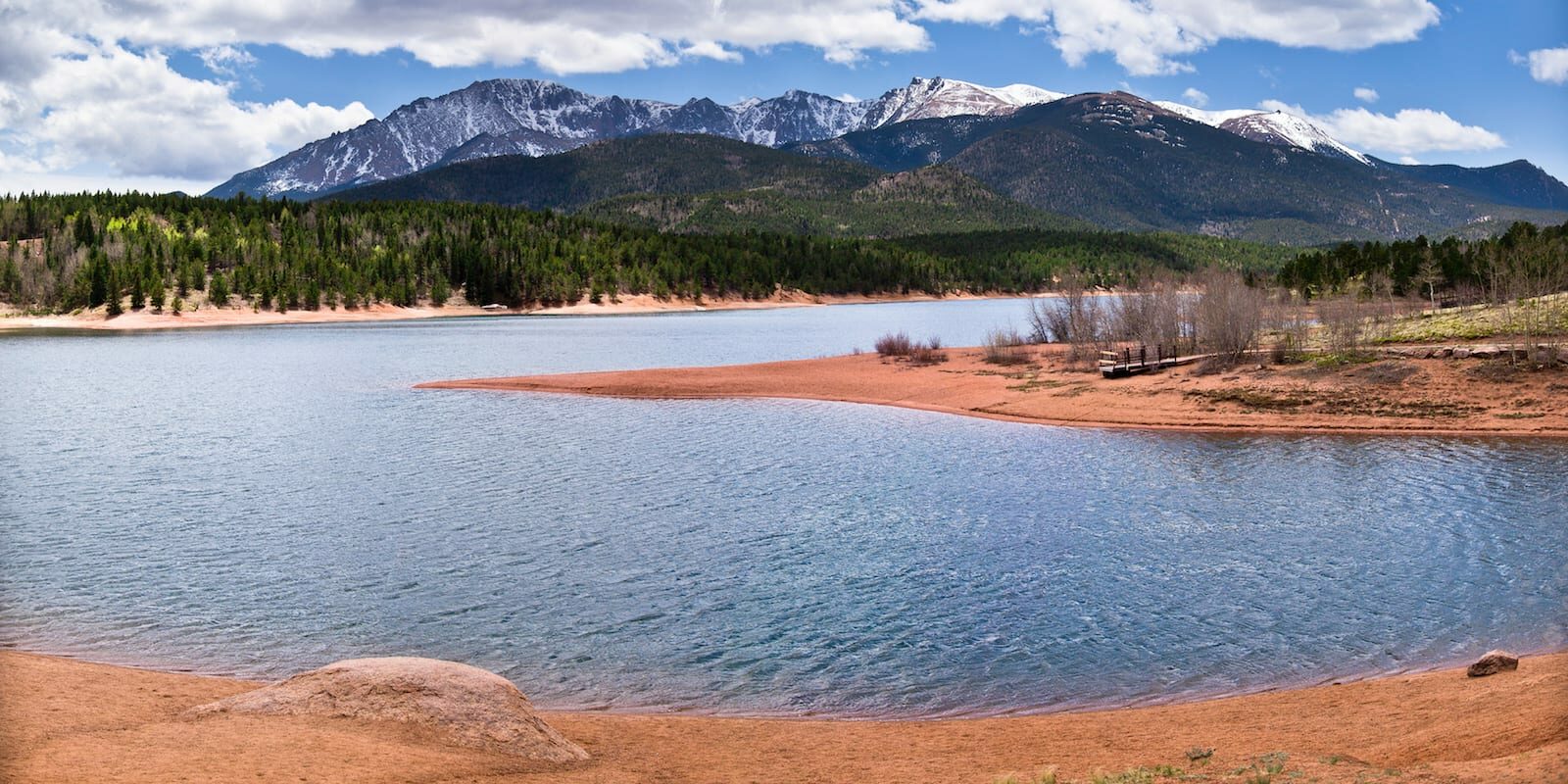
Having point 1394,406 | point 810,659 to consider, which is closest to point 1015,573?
point 810,659

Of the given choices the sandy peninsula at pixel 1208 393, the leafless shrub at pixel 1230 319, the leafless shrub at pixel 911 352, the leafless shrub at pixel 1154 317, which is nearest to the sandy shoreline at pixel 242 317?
the sandy peninsula at pixel 1208 393

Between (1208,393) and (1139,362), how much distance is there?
10450 mm

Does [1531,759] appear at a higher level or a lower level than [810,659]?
higher

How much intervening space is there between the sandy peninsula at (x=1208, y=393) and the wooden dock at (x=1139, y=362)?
122 centimetres

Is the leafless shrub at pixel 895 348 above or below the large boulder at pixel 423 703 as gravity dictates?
above

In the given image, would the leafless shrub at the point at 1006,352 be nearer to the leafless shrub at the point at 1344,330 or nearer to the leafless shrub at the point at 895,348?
the leafless shrub at the point at 895,348

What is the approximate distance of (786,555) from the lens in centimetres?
2567

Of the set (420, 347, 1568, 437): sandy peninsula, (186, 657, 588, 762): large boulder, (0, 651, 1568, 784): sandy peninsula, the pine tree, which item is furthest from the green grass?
the pine tree

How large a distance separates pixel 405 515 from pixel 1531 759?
2587 centimetres

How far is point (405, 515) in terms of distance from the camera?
30078 mm

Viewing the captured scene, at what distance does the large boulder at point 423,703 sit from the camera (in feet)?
44.8

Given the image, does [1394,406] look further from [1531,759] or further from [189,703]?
[189,703]

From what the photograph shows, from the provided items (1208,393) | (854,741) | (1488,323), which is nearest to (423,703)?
(854,741)

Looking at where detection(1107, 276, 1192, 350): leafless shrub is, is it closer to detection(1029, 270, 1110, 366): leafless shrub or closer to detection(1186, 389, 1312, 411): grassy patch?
detection(1029, 270, 1110, 366): leafless shrub
